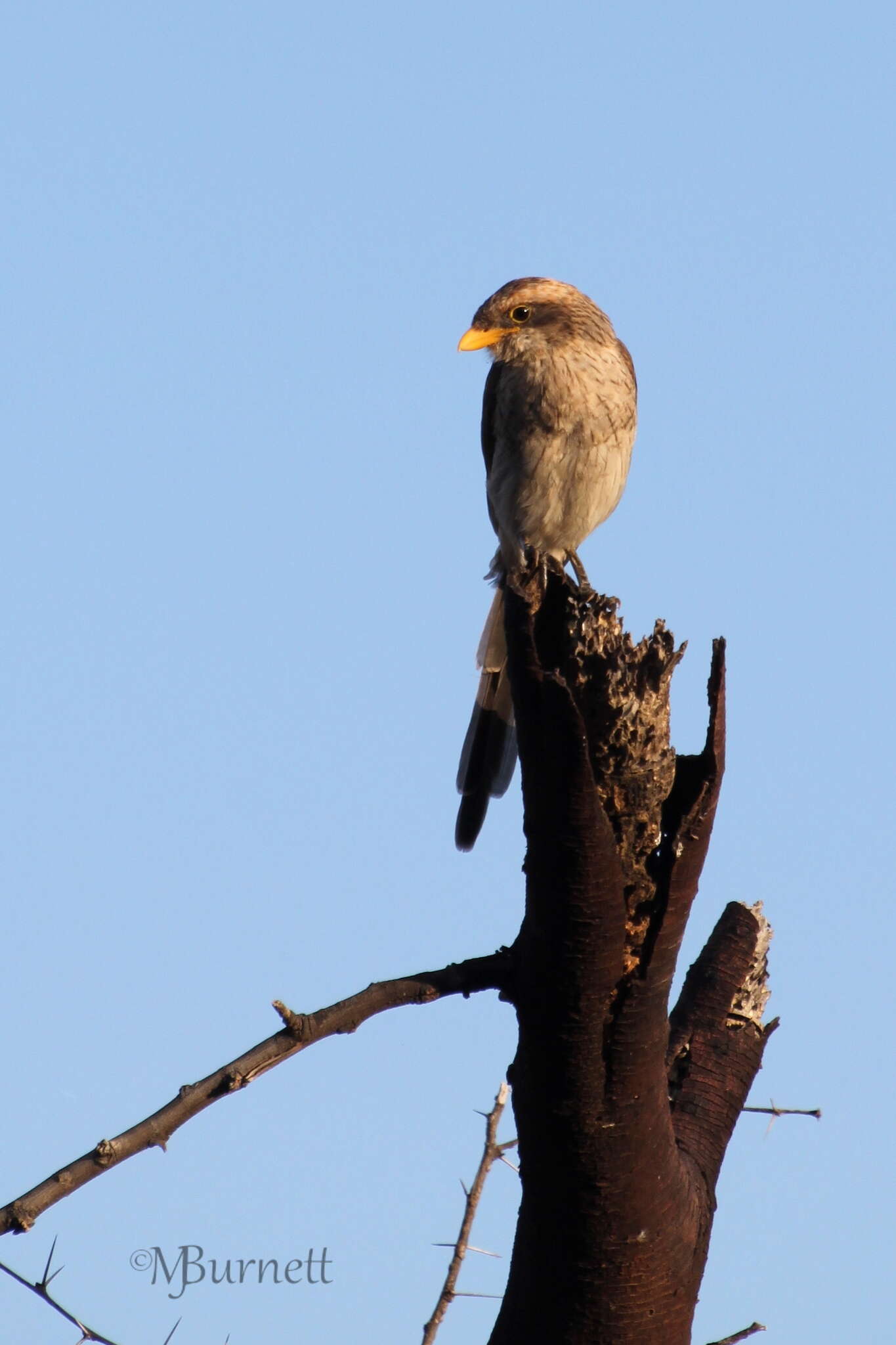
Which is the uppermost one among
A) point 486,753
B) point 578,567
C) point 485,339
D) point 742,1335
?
point 485,339

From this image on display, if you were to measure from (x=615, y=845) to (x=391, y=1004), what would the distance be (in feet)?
1.86

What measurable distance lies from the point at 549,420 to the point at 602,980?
3305 mm

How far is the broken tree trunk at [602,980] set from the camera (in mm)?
3129

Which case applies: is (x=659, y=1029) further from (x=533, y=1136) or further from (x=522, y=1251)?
(x=522, y=1251)

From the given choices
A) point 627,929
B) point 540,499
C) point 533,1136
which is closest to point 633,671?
point 627,929

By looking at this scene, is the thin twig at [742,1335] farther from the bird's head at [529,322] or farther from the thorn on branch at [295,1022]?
the bird's head at [529,322]

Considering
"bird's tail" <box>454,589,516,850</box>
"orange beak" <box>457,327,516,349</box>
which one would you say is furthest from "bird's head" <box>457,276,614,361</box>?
"bird's tail" <box>454,589,516,850</box>

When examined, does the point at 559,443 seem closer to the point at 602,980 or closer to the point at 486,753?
the point at 486,753

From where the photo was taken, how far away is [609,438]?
6102 millimetres

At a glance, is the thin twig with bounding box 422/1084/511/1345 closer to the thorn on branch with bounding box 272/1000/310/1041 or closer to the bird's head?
the thorn on branch with bounding box 272/1000/310/1041

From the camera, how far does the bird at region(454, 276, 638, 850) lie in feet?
19.8

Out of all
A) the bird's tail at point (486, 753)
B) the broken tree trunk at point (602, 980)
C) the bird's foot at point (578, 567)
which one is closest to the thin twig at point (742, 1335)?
the broken tree trunk at point (602, 980)

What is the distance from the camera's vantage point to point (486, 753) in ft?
16.6

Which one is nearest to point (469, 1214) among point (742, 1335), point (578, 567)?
point (742, 1335)
